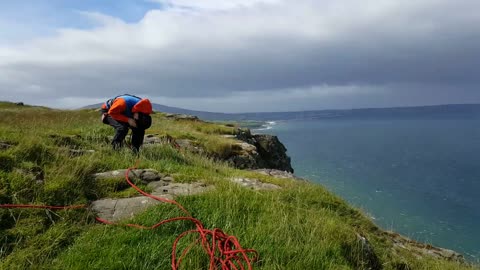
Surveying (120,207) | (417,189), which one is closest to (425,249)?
(120,207)

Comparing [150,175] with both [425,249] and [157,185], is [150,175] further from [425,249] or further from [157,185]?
[425,249]

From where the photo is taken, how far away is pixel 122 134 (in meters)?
10.5

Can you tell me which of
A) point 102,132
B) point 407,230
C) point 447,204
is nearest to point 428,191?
point 447,204

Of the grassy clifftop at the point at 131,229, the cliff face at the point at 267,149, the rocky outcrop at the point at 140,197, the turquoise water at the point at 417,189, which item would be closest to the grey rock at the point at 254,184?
the grassy clifftop at the point at 131,229

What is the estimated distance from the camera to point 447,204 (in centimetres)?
4872

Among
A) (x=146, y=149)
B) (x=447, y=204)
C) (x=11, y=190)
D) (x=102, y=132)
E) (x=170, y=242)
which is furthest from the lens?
(x=447, y=204)

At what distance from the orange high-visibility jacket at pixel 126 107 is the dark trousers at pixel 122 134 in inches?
8.4

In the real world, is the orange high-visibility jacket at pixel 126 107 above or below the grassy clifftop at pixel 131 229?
above

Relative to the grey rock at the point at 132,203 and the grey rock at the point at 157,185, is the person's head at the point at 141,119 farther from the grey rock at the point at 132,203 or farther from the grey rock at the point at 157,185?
the grey rock at the point at 132,203

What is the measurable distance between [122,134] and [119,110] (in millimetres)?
728

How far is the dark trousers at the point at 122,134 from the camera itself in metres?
10.4

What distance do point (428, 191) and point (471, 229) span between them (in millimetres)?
16744

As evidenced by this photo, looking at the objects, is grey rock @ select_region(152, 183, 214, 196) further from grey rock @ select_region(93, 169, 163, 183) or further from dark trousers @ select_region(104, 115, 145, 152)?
dark trousers @ select_region(104, 115, 145, 152)

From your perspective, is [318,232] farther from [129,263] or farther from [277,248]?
[129,263]
